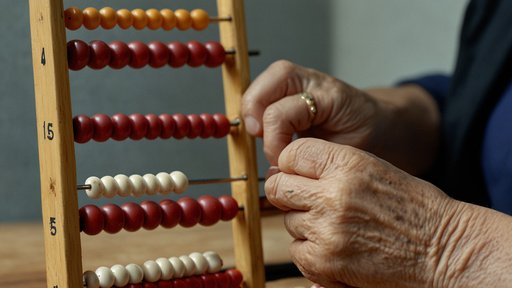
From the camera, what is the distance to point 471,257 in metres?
0.77

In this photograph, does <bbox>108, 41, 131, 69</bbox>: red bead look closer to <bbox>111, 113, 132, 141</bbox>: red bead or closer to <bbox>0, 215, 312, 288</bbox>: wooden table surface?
<bbox>111, 113, 132, 141</bbox>: red bead

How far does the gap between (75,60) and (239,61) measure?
0.24m

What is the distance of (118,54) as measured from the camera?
0.89m

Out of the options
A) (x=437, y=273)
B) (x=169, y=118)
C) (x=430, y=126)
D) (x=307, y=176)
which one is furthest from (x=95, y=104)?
(x=430, y=126)

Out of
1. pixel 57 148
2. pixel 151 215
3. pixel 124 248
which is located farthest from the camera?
pixel 124 248

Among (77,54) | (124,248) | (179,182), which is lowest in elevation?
(124,248)

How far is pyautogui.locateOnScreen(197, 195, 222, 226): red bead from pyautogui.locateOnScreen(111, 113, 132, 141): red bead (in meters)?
0.14

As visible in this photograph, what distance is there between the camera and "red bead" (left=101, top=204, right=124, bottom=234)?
2.78 feet

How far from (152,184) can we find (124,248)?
37cm

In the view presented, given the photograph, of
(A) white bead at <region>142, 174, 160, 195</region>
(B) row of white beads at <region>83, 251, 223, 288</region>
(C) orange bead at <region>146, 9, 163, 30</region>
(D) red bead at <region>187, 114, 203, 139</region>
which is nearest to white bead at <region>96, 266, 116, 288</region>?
(B) row of white beads at <region>83, 251, 223, 288</region>

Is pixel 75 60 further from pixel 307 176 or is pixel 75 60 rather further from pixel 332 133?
pixel 332 133

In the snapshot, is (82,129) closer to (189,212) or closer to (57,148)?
(57,148)

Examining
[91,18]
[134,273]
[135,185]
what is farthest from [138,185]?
[91,18]

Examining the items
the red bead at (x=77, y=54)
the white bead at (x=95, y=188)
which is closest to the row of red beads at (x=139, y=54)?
the red bead at (x=77, y=54)
